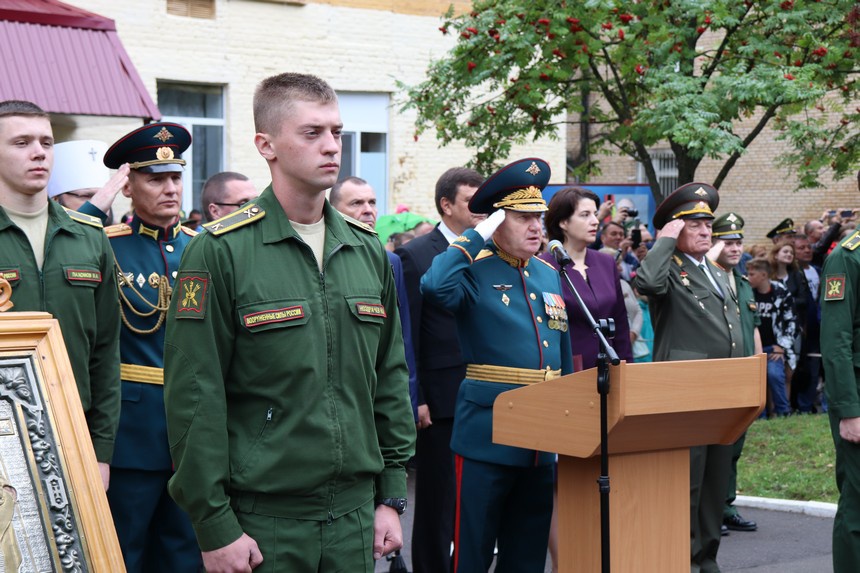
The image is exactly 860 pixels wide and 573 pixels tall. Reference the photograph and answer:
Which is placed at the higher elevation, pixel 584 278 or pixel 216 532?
pixel 584 278

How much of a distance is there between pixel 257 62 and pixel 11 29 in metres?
4.37

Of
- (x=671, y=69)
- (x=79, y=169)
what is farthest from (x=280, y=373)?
(x=671, y=69)

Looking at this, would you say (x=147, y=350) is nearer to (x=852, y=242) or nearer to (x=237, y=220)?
(x=237, y=220)

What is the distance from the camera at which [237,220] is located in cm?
361

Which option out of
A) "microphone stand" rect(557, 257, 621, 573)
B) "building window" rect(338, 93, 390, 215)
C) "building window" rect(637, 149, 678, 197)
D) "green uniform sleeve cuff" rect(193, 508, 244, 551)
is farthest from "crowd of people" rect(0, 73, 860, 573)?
"building window" rect(637, 149, 678, 197)

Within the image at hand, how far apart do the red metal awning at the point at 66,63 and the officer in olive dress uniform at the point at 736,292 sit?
669cm

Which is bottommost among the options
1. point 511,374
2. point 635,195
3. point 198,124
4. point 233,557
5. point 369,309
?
point 233,557

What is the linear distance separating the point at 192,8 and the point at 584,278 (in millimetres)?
10344

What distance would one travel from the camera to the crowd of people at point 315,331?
3.51m

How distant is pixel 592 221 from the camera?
7.11m

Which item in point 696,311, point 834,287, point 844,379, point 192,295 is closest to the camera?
point 192,295

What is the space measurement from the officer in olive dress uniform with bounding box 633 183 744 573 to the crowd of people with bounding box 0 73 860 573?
14 millimetres

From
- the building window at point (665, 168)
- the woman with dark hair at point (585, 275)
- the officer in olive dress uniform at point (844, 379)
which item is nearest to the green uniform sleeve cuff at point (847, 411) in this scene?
the officer in olive dress uniform at point (844, 379)

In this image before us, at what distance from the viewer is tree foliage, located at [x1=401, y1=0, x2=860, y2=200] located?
12.3 meters
